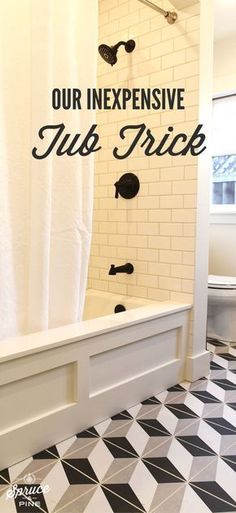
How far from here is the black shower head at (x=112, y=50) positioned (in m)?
2.41

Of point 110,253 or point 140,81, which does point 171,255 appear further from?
point 140,81

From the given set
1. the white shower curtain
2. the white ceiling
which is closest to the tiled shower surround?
the white shower curtain

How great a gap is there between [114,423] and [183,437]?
1.04 feet

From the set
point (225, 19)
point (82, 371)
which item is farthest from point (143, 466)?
point (225, 19)

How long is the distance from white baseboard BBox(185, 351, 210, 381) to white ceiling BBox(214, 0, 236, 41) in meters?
2.59

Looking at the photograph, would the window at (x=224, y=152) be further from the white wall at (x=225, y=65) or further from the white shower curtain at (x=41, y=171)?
the white shower curtain at (x=41, y=171)

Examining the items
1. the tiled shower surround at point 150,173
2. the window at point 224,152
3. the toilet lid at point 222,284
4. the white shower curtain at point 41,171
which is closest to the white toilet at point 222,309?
the toilet lid at point 222,284

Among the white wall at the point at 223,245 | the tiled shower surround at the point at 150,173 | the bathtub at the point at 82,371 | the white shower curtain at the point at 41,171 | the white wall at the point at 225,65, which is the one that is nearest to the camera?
the bathtub at the point at 82,371

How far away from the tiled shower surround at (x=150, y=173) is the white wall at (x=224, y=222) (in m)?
1.42

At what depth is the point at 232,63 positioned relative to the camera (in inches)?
141

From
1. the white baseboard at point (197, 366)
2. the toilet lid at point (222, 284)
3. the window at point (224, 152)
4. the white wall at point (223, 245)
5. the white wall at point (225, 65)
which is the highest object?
the white wall at point (225, 65)

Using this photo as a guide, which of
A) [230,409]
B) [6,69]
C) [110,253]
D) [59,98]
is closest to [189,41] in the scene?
[59,98]

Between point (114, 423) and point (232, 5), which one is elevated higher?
point (232, 5)

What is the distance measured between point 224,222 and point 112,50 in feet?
6.38
